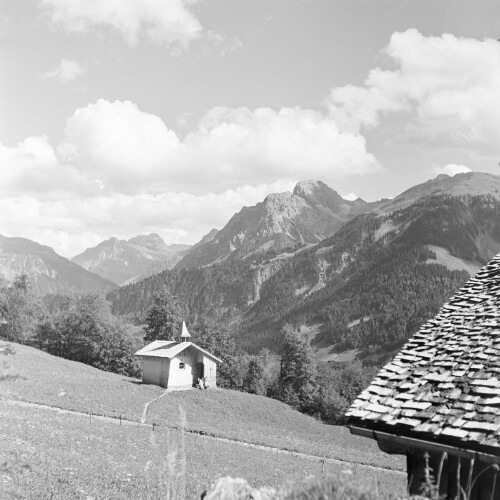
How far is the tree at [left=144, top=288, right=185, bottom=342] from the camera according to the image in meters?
99.0

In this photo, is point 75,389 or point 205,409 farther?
point 205,409

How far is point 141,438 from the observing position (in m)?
32.4

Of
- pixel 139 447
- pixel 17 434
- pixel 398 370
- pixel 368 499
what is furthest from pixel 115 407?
pixel 368 499

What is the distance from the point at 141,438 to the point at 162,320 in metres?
67.7

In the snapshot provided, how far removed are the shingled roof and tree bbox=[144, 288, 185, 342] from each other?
3569 inches

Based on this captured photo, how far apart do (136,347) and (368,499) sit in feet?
301

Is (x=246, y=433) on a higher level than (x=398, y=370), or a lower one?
lower

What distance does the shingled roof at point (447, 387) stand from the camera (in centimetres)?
804

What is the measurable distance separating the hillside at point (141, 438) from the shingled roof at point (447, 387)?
1.19 m

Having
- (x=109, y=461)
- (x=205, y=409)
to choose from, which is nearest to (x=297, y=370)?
(x=205, y=409)

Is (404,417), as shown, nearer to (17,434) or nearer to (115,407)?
(17,434)

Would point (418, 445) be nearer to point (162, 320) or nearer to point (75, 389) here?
point (75, 389)

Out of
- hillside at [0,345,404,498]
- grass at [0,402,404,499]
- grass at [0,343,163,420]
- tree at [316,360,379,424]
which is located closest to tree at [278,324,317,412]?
tree at [316,360,379,424]

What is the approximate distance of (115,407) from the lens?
47594 mm
